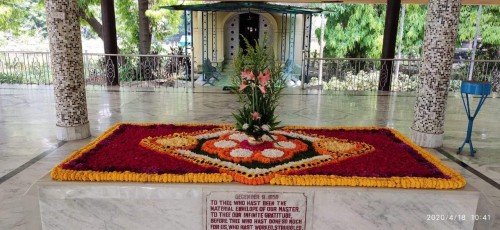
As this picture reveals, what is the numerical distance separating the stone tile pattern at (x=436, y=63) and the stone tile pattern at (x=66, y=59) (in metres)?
3.86

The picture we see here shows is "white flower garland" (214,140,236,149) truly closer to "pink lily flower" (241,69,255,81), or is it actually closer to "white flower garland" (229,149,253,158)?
"white flower garland" (229,149,253,158)

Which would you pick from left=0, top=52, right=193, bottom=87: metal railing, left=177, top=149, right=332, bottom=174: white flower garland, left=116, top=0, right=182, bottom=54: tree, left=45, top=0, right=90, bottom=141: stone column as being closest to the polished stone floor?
left=45, top=0, right=90, bottom=141: stone column

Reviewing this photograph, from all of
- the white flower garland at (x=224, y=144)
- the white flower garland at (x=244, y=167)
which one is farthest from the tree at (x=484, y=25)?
the white flower garland at (x=224, y=144)

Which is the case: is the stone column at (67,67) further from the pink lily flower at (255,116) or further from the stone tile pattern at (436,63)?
the stone tile pattern at (436,63)

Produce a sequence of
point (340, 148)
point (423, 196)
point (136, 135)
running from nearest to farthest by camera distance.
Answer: point (423, 196) < point (340, 148) < point (136, 135)

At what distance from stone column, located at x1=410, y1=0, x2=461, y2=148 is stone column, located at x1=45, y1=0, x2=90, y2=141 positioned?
386 centimetres

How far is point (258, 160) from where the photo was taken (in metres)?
2.98

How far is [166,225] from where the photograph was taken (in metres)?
2.64

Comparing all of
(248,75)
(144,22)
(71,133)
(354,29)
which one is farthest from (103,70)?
(354,29)

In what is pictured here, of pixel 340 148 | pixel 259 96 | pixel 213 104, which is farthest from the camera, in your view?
pixel 213 104

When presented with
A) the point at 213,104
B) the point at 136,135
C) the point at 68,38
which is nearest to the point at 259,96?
the point at 136,135

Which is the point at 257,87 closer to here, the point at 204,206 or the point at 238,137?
the point at 238,137

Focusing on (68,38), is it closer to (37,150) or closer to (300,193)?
(37,150)

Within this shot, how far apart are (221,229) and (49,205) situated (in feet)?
3.84
